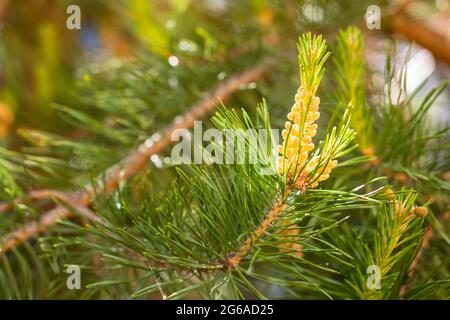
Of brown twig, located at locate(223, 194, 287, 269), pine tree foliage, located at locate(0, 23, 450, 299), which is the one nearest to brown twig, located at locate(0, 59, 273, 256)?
pine tree foliage, located at locate(0, 23, 450, 299)

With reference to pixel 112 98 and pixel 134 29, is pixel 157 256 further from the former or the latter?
pixel 134 29

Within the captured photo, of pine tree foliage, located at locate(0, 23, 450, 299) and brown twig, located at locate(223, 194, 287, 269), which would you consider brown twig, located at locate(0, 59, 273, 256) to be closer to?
pine tree foliage, located at locate(0, 23, 450, 299)

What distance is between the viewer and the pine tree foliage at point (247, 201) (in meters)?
0.28

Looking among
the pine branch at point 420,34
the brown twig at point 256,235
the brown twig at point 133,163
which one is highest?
the pine branch at point 420,34

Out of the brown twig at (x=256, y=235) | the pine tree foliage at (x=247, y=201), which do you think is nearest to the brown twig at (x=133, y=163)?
the pine tree foliage at (x=247, y=201)

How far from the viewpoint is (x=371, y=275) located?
31 cm

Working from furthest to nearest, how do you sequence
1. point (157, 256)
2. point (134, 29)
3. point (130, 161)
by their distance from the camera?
point (134, 29)
point (130, 161)
point (157, 256)

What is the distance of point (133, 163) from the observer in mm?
445

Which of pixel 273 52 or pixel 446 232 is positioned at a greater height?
pixel 273 52

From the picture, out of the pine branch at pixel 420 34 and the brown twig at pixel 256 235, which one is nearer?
the brown twig at pixel 256 235

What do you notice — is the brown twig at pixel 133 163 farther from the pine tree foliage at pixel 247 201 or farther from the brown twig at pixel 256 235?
the brown twig at pixel 256 235
